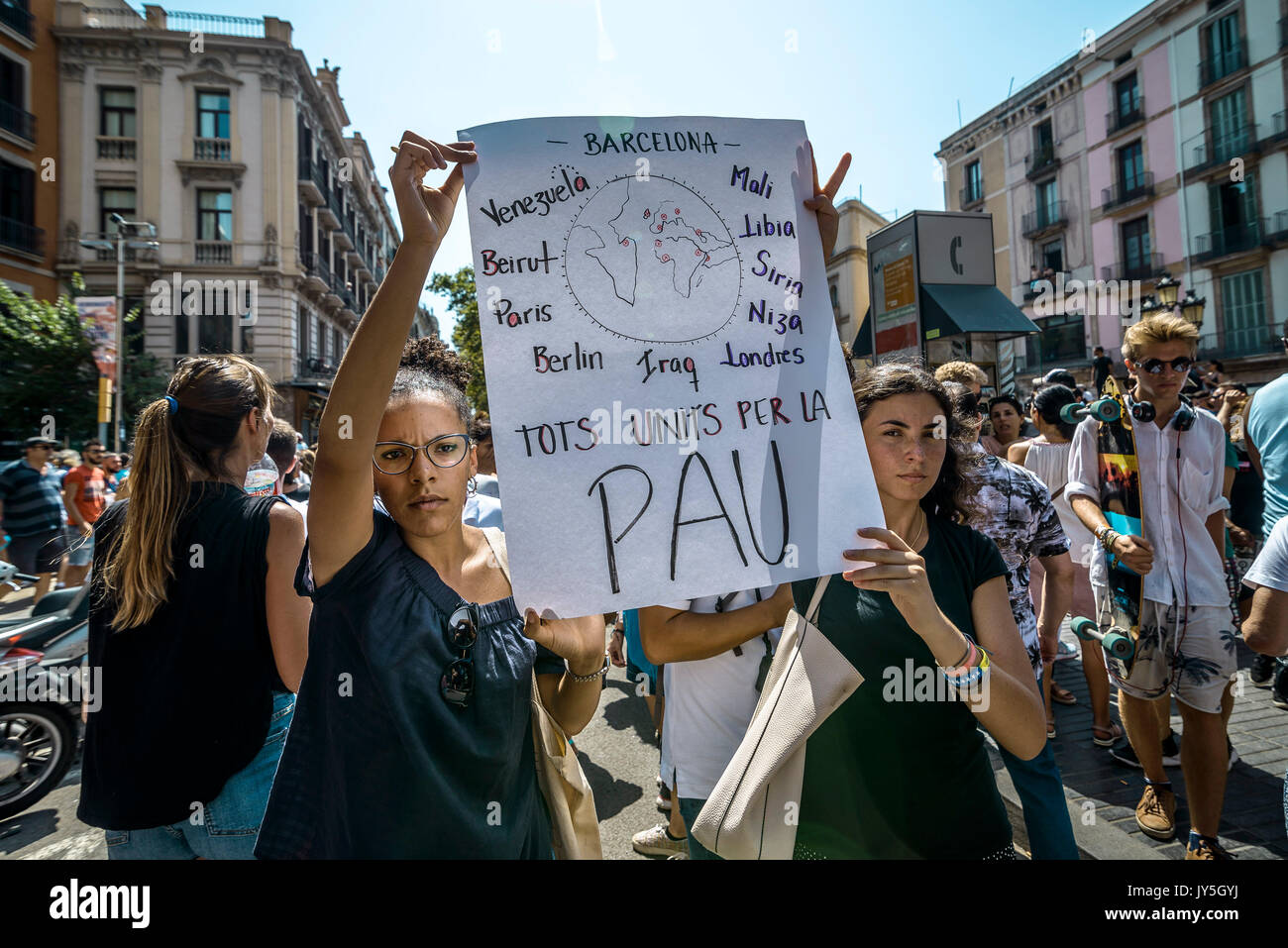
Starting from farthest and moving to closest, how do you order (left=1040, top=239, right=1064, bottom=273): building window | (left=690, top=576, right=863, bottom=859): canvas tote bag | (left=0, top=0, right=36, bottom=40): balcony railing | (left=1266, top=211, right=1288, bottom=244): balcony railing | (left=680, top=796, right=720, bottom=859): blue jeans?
(left=1040, top=239, right=1064, bottom=273): building window
(left=1266, top=211, right=1288, bottom=244): balcony railing
(left=0, top=0, right=36, bottom=40): balcony railing
(left=680, top=796, right=720, bottom=859): blue jeans
(left=690, top=576, right=863, bottom=859): canvas tote bag

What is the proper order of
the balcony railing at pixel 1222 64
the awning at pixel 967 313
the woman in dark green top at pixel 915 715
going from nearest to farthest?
the woman in dark green top at pixel 915 715 → the awning at pixel 967 313 → the balcony railing at pixel 1222 64

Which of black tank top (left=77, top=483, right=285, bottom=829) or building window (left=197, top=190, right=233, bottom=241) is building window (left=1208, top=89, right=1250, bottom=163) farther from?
building window (left=197, top=190, right=233, bottom=241)

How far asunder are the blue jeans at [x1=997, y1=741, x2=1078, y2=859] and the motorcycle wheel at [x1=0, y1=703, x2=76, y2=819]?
4.83 metres

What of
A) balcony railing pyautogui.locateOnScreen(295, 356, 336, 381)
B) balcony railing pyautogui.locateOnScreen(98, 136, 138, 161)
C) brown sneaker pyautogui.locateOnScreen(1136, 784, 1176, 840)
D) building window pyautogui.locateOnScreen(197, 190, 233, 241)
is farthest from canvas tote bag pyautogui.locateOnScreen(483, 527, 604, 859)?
balcony railing pyautogui.locateOnScreen(98, 136, 138, 161)

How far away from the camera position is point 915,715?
158cm

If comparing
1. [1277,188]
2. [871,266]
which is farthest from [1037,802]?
[1277,188]

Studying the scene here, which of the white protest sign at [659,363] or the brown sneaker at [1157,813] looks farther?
the brown sneaker at [1157,813]

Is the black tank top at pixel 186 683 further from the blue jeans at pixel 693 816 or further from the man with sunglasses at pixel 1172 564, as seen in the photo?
the man with sunglasses at pixel 1172 564

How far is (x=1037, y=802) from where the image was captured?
214 centimetres

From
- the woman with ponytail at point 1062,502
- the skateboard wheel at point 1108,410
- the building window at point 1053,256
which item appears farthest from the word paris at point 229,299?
the building window at point 1053,256

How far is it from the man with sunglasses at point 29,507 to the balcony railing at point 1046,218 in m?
34.8

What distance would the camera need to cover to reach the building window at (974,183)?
111 ft

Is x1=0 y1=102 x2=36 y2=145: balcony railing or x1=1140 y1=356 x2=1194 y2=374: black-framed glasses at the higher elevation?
x1=0 y1=102 x2=36 y2=145: balcony railing

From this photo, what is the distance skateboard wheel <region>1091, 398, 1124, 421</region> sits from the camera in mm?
3049
